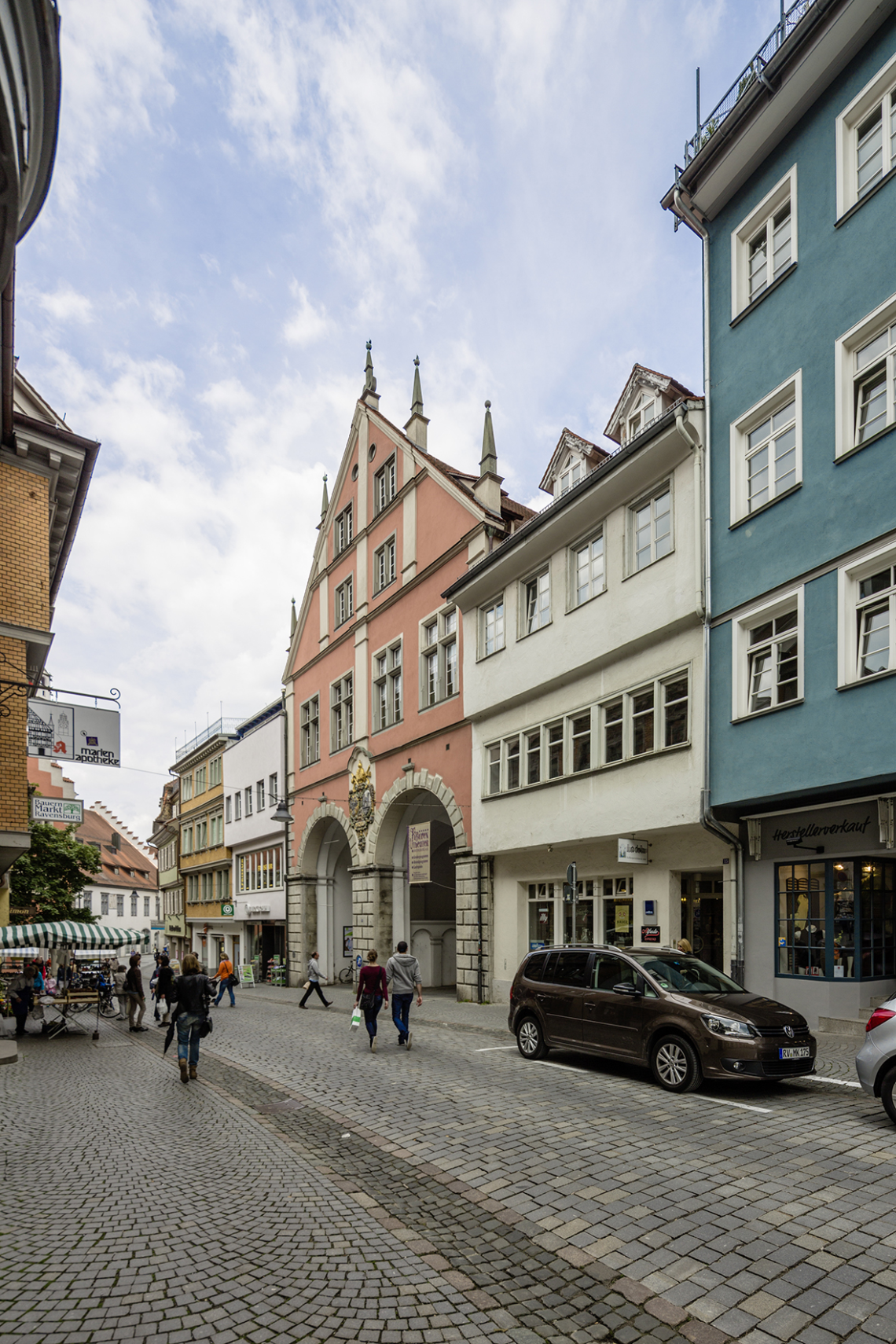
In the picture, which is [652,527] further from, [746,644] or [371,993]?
[371,993]

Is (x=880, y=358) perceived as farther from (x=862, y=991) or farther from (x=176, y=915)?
(x=176, y=915)

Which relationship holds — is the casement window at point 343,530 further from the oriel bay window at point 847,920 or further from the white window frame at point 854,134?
the oriel bay window at point 847,920

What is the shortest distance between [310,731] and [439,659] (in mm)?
12599

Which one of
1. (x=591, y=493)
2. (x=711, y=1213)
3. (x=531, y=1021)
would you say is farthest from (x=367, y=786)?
(x=711, y=1213)

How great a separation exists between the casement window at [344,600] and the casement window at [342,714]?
245 cm

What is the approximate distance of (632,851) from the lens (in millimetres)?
17344

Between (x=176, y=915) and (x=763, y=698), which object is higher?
(x=763, y=698)

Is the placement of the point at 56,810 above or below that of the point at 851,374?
below

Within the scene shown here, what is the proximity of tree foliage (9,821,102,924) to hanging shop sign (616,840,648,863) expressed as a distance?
26.4m

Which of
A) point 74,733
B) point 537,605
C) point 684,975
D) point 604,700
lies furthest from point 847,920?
point 74,733

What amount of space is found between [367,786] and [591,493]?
15350 millimetres

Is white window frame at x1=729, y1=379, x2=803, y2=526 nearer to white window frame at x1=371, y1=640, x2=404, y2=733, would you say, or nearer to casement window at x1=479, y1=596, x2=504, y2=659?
casement window at x1=479, y1=596, x2=504, y2=659

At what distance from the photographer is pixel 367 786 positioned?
3086 centimetres

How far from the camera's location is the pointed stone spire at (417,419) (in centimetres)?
3091
